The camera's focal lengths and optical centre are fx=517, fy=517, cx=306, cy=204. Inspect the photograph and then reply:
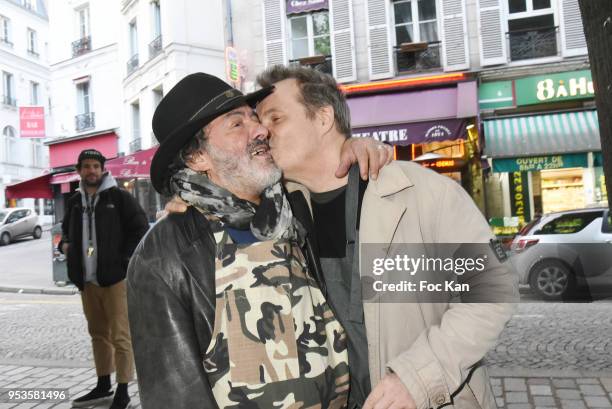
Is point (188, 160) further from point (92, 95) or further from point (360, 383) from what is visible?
point (92, 95)

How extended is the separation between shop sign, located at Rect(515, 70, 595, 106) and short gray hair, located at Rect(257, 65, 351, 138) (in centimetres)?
987

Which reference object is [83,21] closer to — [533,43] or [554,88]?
[533,43]

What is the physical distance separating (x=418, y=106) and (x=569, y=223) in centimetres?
422

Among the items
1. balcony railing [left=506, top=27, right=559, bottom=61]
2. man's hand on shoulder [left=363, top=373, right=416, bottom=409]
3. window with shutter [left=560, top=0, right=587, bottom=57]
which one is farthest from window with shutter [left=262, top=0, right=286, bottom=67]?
man's hand on shoulder [left=363, top=373, right=416, bottom=409]

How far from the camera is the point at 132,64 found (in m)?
14.6

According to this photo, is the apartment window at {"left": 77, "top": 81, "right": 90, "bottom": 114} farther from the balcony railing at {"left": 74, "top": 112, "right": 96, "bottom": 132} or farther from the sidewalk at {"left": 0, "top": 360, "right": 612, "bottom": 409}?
the sidewalk at {"left": 0, "top": 360, "right": 612, "bottom": 409}

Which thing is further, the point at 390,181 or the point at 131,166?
the point at 131,166

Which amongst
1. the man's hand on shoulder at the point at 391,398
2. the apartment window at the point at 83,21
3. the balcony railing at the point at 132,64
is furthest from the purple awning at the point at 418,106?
the apartment window at the point at 83,21

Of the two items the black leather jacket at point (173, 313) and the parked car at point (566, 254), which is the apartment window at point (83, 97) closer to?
the parked car at point (566, 254)

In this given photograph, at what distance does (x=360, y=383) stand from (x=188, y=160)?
2.67 feet

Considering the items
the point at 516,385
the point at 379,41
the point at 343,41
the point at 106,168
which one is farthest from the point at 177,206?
the point at 343,41

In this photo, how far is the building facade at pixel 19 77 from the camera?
26312mm

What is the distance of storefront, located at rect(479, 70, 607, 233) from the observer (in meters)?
9.46

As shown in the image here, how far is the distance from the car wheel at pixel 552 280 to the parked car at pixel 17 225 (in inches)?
775
